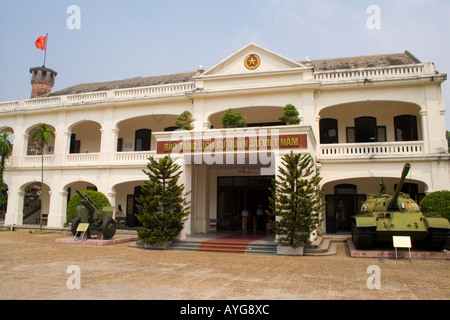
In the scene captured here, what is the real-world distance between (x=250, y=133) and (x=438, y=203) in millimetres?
7374

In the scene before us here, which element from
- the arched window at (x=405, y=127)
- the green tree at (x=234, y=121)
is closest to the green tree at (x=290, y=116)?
the green tree at (x=234, y=121)

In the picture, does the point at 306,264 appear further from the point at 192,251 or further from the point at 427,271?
the point at 192,251

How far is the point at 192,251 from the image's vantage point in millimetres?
11922

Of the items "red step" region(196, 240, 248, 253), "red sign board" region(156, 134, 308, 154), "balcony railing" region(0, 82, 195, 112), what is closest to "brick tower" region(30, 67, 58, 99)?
"balcony railing" region(0, 82, 195, 112)

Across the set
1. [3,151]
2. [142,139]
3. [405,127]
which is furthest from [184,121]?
[3,151]

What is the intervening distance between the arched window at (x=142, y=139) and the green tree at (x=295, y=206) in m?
11.5

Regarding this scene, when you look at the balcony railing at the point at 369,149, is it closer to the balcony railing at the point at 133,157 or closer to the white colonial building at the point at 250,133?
the white colonial building at the point at 250,133

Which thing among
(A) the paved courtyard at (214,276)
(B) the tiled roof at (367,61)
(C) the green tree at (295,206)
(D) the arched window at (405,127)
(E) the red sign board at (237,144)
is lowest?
(A) the paved courtyard at (214,276)

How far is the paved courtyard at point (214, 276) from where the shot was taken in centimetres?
574

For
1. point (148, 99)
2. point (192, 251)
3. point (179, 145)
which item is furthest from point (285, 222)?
point (148, 99)

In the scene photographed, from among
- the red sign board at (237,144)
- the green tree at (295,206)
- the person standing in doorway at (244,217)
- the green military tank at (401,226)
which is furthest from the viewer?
the person standing in doorway at (244,217)

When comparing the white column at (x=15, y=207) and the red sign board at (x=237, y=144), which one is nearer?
the red sign board at (x=237, y=144)

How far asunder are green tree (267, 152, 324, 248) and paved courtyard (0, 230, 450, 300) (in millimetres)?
787
